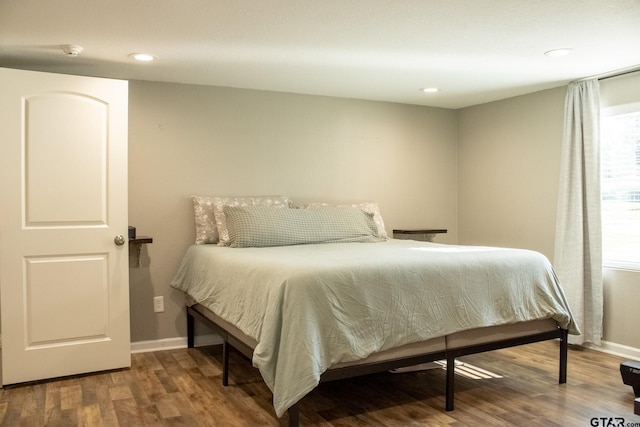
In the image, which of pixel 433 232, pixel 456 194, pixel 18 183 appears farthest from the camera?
pixel 456 194

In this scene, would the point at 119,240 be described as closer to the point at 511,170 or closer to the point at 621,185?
the point at 511,170

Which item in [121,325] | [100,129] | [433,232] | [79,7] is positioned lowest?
[121,325]

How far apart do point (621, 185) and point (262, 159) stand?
2767 millimetres

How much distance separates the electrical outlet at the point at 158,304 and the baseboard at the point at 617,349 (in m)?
3.25

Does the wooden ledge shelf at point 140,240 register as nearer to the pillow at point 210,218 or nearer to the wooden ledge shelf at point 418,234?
the pillow at point 210,218

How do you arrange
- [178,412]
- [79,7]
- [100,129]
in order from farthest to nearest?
1. [100,129]
2. [178,412]
3. [79,7]

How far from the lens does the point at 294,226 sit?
3867 millimetres

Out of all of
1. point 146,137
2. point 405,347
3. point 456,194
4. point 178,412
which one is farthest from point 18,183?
point 456,194

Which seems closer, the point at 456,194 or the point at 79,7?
the point at 79,7

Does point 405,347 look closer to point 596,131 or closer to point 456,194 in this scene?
point 596,131

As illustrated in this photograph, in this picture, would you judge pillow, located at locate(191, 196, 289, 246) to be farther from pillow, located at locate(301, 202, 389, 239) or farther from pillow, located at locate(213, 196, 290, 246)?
pillow, located at locate(301, 202, 389, 239)

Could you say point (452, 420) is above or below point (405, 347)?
below

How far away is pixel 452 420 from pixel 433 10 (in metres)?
2.04

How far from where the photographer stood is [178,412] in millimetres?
2779
